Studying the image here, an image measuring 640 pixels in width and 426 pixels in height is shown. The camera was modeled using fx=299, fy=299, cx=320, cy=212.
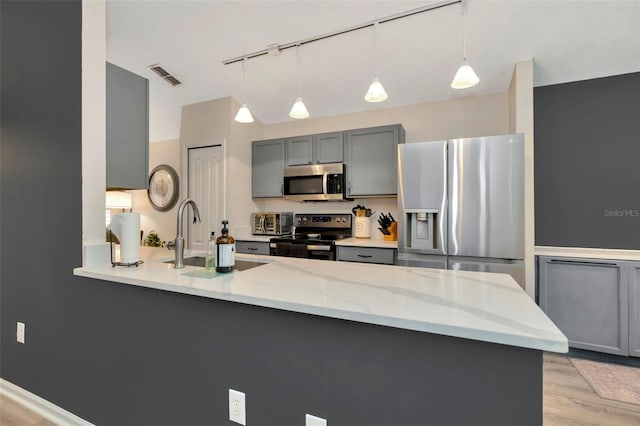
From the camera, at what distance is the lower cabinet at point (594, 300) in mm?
2383

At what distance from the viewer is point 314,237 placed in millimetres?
3678

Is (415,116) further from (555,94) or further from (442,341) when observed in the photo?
(442,341)

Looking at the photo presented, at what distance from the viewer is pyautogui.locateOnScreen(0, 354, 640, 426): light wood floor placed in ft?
5.80

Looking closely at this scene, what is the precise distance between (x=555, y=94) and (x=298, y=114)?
8.30 ft

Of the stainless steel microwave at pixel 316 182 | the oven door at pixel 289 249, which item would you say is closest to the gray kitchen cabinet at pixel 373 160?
the stainless steel microwave at pixel 316 182

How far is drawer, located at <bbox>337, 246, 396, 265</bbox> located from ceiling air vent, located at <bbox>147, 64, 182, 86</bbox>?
2.83 meters

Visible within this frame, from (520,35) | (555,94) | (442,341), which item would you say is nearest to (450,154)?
(520,35)

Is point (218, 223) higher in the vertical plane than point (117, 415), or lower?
higher

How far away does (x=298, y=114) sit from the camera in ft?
7.90

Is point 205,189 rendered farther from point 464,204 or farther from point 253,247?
point 464,204

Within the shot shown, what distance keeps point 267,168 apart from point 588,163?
341 cm

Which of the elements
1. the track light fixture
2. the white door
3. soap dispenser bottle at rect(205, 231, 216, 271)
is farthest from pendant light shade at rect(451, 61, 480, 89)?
the white door

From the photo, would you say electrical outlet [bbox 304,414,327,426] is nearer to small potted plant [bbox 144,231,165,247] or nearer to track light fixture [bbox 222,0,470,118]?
track light fixture [bbox 222,0,470,118]

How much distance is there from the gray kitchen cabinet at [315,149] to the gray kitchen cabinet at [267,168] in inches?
5.7
